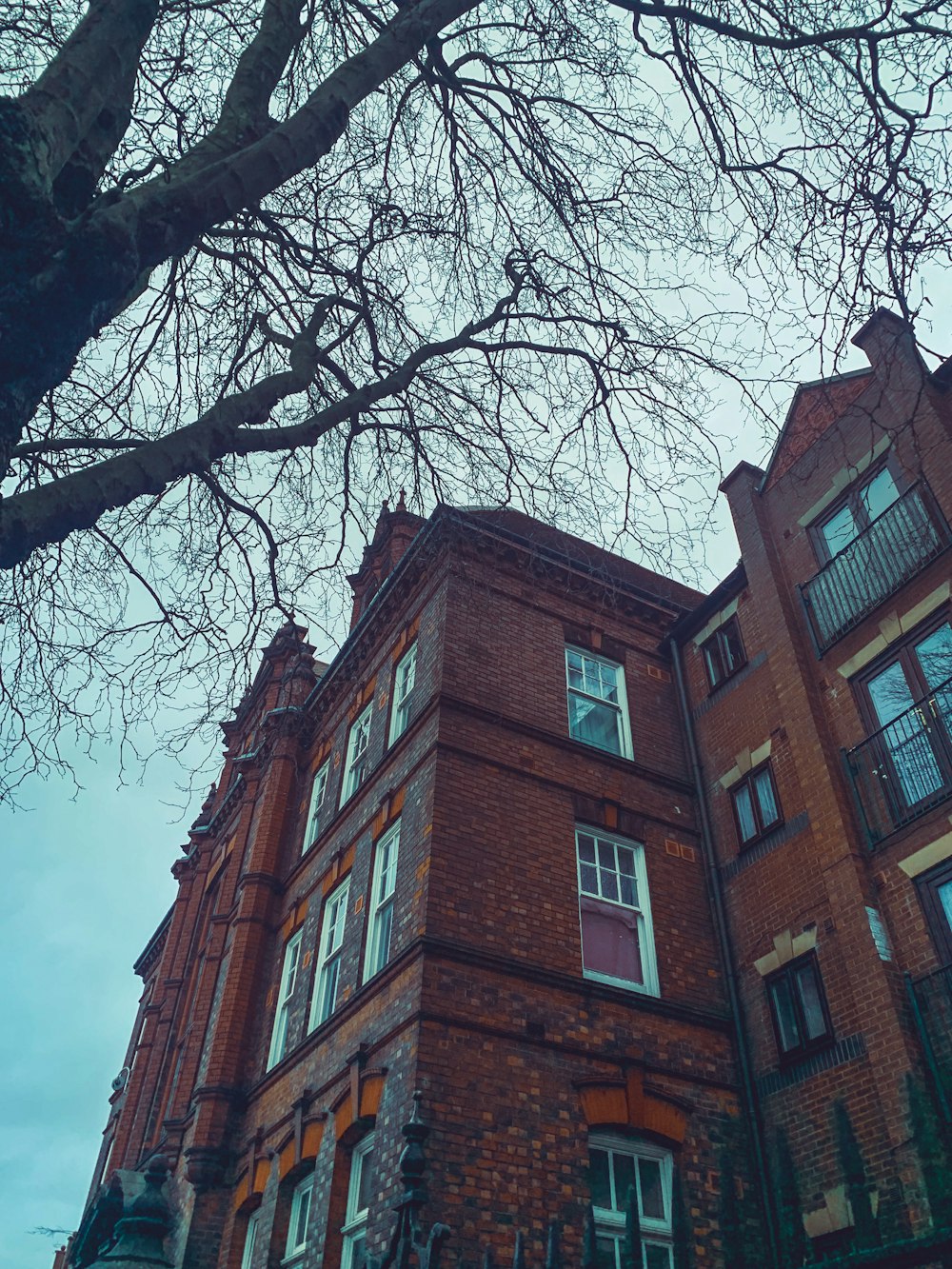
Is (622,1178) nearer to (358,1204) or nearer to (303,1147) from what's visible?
(358,1204)

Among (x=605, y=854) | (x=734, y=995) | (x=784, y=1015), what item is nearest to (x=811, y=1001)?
(x=784, y=1015)

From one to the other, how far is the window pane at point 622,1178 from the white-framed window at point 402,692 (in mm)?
5952

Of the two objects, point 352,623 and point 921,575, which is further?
point 352,623

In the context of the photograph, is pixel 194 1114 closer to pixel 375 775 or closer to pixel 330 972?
pixel 330 972

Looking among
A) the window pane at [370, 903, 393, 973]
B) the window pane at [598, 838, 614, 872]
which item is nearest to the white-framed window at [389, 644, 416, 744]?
the window pane at [370, 903, 393, 973]

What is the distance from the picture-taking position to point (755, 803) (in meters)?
12.3

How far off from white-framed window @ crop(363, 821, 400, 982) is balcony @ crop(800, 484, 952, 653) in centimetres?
621

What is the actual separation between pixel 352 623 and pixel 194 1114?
29.6 feet

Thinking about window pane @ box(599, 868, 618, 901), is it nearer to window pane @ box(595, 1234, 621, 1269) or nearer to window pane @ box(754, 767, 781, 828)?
window pane @ box(754, 767, 781, 828)

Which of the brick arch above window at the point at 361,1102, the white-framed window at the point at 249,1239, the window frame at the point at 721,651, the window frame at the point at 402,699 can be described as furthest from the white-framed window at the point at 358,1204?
the window frame at the point at 721,651

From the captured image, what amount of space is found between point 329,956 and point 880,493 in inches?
387

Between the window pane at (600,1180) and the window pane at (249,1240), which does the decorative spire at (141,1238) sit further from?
the window pane at (249,1240)

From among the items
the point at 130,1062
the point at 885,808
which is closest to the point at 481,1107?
the point at 885,808

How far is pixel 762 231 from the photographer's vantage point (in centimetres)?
694
